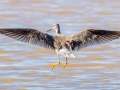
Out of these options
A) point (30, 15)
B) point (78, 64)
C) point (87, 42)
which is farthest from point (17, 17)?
point (87, 42)

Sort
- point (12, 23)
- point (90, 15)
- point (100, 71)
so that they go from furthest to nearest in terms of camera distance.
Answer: point (90, 15), point (12, 23), point (100, 71)

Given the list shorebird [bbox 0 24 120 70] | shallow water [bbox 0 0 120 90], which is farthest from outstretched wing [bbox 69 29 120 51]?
shallow water [bbox 0 0 120 90]

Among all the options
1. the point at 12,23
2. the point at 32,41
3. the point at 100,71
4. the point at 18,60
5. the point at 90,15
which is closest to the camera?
the point at 32,41

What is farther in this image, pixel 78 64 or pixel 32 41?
pixel 78 64

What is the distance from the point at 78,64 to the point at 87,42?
1.74 m

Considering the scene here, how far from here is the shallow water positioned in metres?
9.11

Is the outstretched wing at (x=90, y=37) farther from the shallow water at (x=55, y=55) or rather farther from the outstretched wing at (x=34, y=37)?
the shallow water at (x=55, y=55)

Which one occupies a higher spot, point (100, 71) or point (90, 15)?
point (90, 15)

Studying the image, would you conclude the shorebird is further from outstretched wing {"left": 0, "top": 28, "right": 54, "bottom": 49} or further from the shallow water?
the shallow water

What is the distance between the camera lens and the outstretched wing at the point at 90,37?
838 centimetres

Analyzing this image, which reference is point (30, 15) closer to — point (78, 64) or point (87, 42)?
point (78, 64)

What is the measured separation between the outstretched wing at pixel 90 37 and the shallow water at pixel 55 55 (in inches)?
29.3

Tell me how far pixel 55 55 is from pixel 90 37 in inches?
94.0

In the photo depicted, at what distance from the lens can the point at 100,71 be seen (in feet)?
32.0
